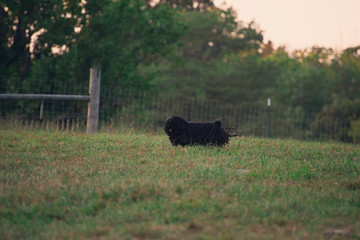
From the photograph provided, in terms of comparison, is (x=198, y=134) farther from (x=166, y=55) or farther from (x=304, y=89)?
(x=304, y=89)

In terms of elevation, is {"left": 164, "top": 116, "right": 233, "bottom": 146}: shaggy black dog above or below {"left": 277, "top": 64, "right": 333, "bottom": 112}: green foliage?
below

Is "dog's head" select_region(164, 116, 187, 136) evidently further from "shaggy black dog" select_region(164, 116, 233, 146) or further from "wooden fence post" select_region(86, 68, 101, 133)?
"wooden fence post" select_region(86, 68, 101, 133)

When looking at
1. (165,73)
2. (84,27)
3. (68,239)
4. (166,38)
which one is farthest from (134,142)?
(165,73)

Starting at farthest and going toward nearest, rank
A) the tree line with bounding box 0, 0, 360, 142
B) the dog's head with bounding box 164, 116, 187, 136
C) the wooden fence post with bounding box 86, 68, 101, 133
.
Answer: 1. the tree line with bounding box 0, 0, 360, 142
2. the wooden fence post with bounding box 86, 68, 101, 133
3. the dog's head with bounding box 164, 116, 187, 136

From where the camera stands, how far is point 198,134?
806 centimetres

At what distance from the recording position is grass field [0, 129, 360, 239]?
3955 millimetres

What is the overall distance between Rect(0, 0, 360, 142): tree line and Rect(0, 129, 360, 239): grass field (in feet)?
33.1

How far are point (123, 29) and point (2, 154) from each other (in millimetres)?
13810

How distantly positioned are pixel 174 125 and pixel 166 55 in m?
16.5

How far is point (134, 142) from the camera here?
352 inches

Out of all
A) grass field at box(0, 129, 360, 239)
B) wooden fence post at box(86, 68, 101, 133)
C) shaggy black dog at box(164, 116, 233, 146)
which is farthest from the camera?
wooden fence post at box(86, 68, 101, 133)

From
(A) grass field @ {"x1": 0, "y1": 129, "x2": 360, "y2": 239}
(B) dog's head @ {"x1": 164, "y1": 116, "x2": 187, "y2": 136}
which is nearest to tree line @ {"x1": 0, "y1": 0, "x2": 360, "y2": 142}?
(B) dog's head @ {"x1": 164, "y1": 116, "x2": 187, "y2": 136}

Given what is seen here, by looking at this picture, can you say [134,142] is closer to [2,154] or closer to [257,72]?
[2,154]

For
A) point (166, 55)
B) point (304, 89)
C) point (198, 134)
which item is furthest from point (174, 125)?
point (304, 89)
